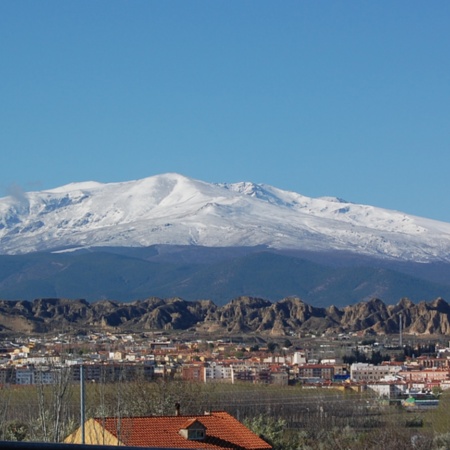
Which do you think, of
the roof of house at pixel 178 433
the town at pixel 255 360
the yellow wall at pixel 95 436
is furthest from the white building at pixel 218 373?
the yellow wall at pixel 95 436

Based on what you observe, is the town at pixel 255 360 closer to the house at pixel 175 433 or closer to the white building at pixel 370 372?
the white building at pixel 370 372

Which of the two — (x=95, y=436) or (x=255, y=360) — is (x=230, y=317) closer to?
(x=255, y=360)

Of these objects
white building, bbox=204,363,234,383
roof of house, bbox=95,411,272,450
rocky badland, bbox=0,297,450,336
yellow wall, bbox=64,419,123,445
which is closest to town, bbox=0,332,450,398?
white building, bbox=204,363,234,383

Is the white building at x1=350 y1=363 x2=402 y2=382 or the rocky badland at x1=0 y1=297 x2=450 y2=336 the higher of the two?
the rocky badland at x1=0 y1=297 x2=450 y2=336

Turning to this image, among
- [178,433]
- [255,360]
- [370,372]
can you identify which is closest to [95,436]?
[178,433]

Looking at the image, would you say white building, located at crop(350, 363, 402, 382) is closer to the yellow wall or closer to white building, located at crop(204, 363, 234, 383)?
white building, located at crop(204, 363, 234, 383)

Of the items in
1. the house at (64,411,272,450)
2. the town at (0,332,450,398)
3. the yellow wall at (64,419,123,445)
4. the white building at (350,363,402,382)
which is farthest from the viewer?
the white building at (350,363,402,382)

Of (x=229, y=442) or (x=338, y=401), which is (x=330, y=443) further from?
(x=338, y=401)

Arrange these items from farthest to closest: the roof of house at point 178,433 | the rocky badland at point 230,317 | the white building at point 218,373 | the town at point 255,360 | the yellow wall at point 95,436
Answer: the rocky badland at point 230,317, the white building at point 218,373, the town at point 255,360, the roof of house at point 178,433, the yellow wall at point 95,436
